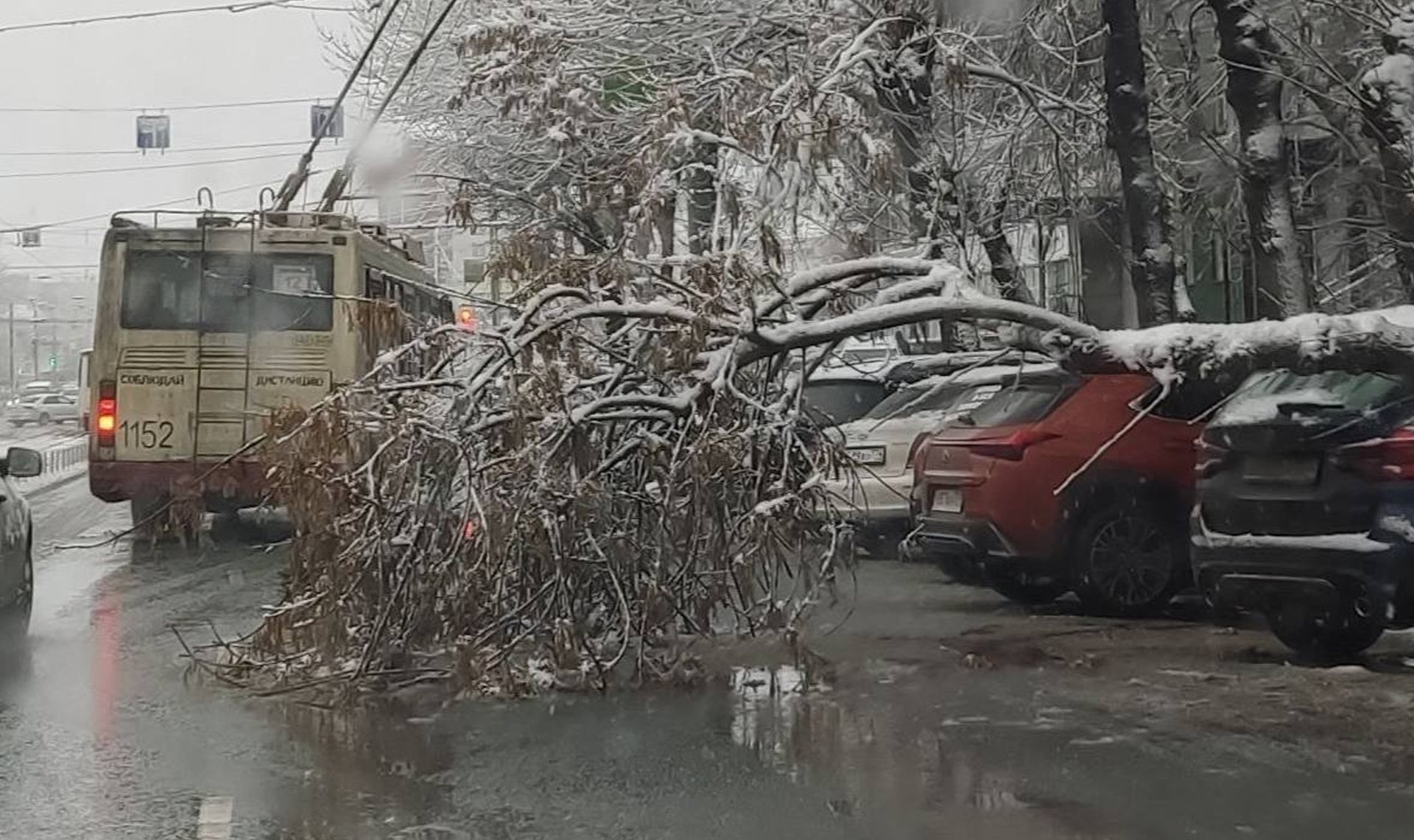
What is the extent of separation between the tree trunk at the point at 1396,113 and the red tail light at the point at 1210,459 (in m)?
2.99

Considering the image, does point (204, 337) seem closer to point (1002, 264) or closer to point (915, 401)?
point (915, 401)

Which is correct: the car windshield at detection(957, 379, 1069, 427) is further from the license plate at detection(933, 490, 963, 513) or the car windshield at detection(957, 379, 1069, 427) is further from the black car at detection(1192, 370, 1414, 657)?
the black car at detection(1192, 370, 1414, 657)

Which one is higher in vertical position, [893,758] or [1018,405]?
[1018,405]

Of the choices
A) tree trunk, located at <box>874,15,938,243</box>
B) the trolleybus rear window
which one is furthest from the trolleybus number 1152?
tree trunk, located at <box>874,15,938,243</box>

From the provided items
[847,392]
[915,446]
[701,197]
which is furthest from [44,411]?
[915,446]

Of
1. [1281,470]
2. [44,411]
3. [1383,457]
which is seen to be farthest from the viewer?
[44,411]

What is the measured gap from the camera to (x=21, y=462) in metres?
11.2

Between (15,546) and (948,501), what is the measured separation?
600cm

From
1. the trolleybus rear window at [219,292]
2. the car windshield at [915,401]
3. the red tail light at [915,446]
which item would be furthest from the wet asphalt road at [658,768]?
the trolleybus rear window at [219,292]

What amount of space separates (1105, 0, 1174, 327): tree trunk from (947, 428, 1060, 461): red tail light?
1910 mm

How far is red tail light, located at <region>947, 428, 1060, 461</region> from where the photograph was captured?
444 inches

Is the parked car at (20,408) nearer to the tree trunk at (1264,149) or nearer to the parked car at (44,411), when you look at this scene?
the parked car at (44,411)

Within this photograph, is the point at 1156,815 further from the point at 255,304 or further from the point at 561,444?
the point at 255,304

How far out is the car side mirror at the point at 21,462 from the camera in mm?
11148
